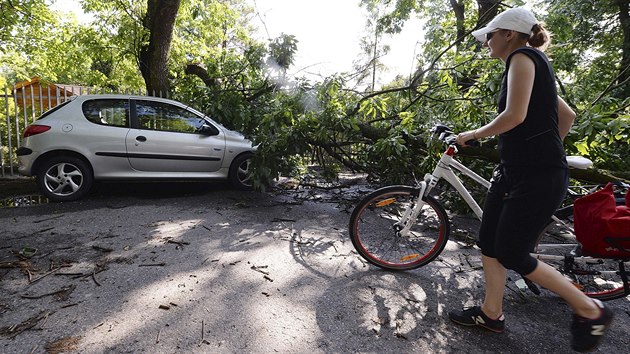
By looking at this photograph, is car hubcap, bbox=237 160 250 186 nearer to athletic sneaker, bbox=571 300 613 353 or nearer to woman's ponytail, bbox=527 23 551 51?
woman's ponytail, bbox=527 23 551 51

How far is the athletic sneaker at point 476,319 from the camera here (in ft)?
7.84

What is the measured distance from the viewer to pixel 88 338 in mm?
2170

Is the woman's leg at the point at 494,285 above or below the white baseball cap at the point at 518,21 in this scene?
below

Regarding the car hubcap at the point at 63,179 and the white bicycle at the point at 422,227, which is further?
the car hubcap at the point at 63,179

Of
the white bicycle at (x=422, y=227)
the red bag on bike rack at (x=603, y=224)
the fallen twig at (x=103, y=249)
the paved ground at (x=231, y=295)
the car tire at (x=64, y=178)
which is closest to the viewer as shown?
the paved ground at (x=231, y=295)

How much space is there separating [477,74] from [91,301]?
5164mm

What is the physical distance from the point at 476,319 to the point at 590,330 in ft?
2.06

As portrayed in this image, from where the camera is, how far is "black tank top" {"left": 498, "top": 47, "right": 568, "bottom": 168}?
1973mm

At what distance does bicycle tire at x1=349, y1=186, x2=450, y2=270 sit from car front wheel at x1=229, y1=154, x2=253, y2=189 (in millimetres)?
3454

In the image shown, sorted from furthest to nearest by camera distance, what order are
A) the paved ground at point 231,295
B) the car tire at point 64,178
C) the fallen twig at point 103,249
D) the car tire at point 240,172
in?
1. the car tire at point 240,172
2. the car tire at point 64,178
3. the fallen twig at point 103,249
4. the paved ground at point 231,295

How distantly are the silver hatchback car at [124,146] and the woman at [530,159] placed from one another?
4757 millimetres

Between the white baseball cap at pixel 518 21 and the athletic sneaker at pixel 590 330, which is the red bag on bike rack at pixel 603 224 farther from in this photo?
the white baseball cap at pixel 518 21

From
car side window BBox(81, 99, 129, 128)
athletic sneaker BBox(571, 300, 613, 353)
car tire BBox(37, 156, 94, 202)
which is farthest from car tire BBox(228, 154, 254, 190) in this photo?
athletic sneaker BBox(571, 300, 613, 353)

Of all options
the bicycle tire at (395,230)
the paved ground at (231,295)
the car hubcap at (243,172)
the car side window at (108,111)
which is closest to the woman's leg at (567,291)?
the paved ground at (231,295)
